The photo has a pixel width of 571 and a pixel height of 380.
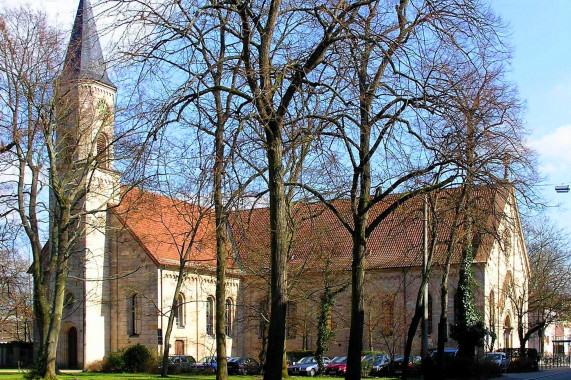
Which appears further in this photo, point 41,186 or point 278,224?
point 41,186

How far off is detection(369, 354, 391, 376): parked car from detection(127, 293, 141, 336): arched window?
15.6 meters

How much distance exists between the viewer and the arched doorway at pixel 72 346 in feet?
157

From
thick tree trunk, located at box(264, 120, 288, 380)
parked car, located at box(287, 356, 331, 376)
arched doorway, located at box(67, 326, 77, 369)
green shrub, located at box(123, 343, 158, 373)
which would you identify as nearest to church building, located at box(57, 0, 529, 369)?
arched doorway, located at box(67, 326, 77, 369)

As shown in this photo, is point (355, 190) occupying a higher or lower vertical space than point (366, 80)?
lower

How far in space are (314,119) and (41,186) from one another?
1817cm

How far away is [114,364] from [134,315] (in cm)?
492

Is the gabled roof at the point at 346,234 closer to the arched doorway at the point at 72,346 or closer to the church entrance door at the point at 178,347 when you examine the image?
the church entrance door at the point at 178,347

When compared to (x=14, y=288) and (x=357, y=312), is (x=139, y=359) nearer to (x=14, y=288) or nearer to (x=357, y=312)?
(x=14, y=288)

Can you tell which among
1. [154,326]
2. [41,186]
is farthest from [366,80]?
[154,326]

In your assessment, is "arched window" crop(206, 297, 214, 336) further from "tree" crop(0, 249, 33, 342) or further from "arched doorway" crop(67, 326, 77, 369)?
"tree" crop(0, 249, 33, 342)

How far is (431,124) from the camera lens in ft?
47.7

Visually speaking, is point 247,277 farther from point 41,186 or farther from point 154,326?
point 41,186

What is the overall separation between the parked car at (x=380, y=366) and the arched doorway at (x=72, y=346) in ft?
64.7

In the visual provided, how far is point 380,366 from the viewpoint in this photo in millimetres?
42938
